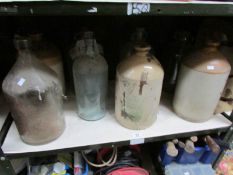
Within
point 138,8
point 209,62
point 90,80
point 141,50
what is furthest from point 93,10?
point 209,62

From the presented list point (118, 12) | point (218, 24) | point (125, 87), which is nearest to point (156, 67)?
point (125, 87)

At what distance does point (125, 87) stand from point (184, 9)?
0.29 meters

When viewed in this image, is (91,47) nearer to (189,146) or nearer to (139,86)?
(139,86)

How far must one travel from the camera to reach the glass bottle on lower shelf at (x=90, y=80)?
71 centimetres

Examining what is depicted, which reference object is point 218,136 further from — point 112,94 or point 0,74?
point 0,74

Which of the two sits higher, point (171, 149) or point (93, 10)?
point (93, 10)

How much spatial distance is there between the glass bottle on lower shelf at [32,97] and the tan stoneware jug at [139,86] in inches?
9.3

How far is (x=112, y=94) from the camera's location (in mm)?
935

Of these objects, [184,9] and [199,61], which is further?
[199,61]

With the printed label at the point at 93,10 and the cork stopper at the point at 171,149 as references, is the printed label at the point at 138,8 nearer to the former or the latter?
the printed label at the point at 93,10

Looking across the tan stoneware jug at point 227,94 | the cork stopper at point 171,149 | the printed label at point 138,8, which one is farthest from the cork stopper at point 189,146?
the printed label at point 138,8

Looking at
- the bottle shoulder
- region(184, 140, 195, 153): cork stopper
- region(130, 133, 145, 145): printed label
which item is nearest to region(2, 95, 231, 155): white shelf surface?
region(130, 133, 145, 145): printed label

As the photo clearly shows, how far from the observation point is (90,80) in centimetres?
73

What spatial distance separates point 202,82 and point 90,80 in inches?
16.4
